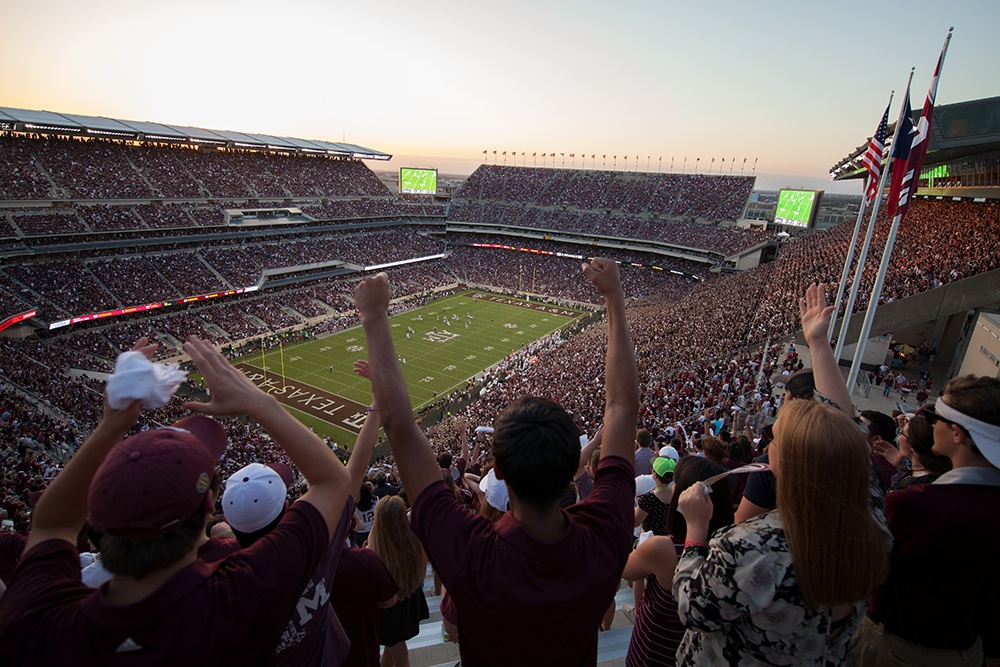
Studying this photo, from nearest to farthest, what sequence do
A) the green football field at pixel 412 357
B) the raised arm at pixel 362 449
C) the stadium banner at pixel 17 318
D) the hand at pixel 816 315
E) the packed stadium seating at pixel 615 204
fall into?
the raised arm at pixel 362 449 < the hand at pixel 816 315 < the stadium banner at pixel 17 318 < the green football field at pixel 412 357 < the packed stadium seating at pixel 615 204

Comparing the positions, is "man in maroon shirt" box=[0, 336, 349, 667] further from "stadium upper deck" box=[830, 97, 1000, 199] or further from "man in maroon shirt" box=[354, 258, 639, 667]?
"stadium upper deck" box=[830, 97, 1000, 199]

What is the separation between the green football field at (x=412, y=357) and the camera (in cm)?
2677

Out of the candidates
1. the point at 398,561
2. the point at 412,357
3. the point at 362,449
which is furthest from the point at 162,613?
the point at 412,357

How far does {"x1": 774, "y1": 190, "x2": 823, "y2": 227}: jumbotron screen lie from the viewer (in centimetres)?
4794

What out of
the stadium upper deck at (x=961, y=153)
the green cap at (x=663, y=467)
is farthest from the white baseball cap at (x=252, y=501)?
the stadium upper deck at (x=961, y=153)

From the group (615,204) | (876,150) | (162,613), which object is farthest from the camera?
(615,204)

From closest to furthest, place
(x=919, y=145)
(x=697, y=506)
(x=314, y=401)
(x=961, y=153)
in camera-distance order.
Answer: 1. (x=697, y=506)
2. (x=919, y=145)
3. (x=314, y=401)
4. (x=961, y=153)

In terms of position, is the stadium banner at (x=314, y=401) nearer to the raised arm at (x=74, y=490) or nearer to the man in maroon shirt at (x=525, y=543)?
the raised arm at (x=74, y=490)

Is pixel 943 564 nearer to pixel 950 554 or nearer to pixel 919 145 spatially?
pixel 950 554

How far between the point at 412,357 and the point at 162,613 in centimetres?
3302

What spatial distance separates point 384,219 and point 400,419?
205ft

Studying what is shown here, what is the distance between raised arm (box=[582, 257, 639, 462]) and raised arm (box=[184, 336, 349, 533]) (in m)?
1.05

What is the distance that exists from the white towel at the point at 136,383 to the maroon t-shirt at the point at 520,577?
0.96m

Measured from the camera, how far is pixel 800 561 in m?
1.69
